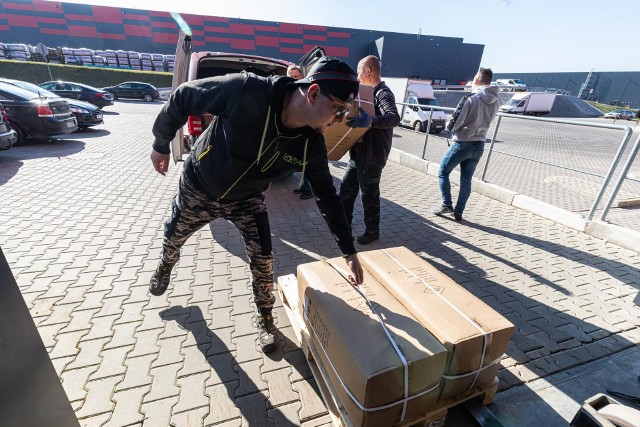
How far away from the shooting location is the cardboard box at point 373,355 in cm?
146

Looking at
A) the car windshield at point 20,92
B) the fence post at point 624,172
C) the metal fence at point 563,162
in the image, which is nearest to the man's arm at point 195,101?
the metal fence at point 563,162

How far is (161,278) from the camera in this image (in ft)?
8.82

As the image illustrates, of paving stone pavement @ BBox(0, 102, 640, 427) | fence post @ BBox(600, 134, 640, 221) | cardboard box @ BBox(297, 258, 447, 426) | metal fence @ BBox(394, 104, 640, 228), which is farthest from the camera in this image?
metal fence @ BBox(394, 104, 640, 228)

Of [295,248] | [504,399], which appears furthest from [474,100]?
[504,399]

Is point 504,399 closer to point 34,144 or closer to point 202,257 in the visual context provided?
point 202,257

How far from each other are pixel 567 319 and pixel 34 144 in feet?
38.4

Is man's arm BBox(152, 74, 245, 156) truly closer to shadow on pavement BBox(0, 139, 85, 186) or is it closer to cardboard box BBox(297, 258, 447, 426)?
cardboard box BBox(297, 258, 447, 426)

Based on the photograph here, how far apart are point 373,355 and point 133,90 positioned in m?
26.9

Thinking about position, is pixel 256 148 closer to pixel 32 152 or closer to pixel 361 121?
pixel 361 121

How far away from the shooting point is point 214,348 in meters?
2.37

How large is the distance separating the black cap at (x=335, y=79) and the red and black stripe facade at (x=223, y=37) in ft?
138

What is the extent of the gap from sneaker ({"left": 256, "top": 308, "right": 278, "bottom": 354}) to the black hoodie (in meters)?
0.91

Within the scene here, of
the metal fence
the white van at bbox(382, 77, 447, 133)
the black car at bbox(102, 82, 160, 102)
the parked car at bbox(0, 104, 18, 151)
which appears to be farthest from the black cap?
the black car at bbox(102, 82, 160, 102)

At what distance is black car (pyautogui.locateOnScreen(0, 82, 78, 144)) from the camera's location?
24.1ft
